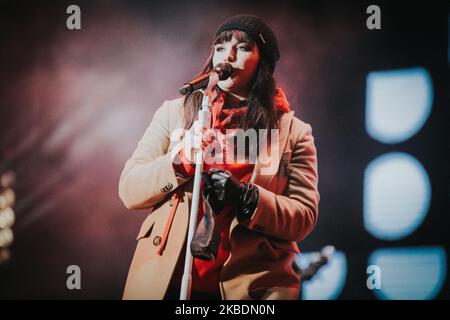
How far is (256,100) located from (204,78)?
0.53 m

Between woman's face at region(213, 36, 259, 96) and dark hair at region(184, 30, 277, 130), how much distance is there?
0.02 m

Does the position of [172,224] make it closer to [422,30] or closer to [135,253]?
[135,253]

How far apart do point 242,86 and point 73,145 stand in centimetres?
99

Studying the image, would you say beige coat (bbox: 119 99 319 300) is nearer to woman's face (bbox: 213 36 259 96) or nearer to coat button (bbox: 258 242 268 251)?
coat button (bbox: 258 242 268 251)

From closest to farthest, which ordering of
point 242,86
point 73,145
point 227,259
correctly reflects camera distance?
point 227,259
point 242,86
point 73,145

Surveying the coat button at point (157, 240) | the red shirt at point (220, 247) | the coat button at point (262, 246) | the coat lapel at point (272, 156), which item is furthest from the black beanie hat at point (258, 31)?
the coat button at point (157, 240)

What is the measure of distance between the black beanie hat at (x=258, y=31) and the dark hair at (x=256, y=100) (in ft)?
0.08

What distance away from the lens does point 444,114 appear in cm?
365

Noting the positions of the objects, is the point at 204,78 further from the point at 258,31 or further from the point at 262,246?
the point at 262,246

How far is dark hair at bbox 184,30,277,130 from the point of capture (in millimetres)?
3438

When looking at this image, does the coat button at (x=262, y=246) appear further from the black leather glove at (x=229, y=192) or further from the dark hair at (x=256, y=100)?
the dark hair at (x=256, y=100)

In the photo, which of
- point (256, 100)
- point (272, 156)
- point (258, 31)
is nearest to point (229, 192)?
point (272, 156)

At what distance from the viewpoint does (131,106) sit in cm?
375

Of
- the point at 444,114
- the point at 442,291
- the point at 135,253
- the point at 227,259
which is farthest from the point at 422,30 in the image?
the point at 135,253
